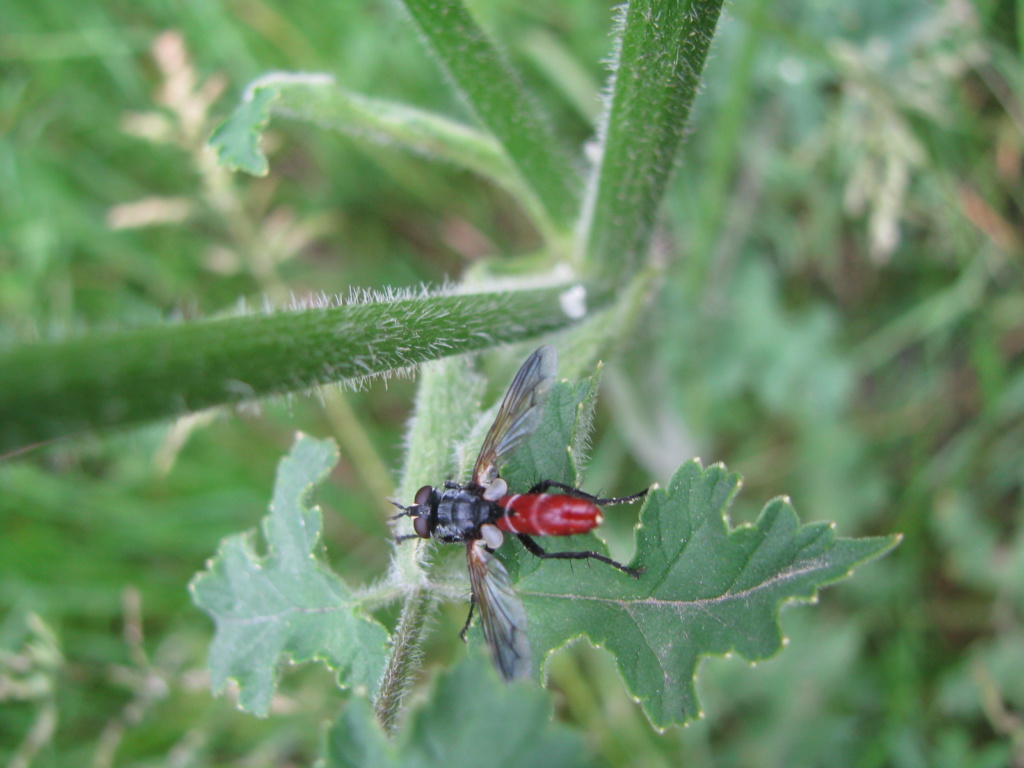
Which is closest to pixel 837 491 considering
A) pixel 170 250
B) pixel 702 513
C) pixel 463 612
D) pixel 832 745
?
pixel 832 745

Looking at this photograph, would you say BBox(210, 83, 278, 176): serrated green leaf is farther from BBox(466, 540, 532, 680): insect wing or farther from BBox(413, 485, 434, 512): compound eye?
BBox(466, 540, 532, 680): insect wing

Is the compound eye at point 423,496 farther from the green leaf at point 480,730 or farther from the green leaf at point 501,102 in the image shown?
the green leaf at point 501,102

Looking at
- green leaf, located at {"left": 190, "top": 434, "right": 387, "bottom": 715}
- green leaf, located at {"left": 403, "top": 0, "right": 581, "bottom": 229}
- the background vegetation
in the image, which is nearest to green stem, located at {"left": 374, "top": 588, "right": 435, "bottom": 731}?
green leaf, located at {"left": 190, "top": 434, "right": 387, "bottom": 715}

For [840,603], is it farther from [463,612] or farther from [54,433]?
[54,433]

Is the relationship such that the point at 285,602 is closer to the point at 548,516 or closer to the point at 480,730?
the point at 548,516

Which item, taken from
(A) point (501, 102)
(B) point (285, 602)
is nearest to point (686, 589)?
(B) point (285, 602)

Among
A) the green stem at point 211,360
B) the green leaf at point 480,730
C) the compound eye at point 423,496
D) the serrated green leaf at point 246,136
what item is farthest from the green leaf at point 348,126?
the green leaf at point 480,730

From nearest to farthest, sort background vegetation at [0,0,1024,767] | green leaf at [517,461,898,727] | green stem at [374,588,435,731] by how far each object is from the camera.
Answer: green leaf at [517,461,898,727]
green stem at [374,588,435,731]
background vegetation at [0,0,1024,767]
